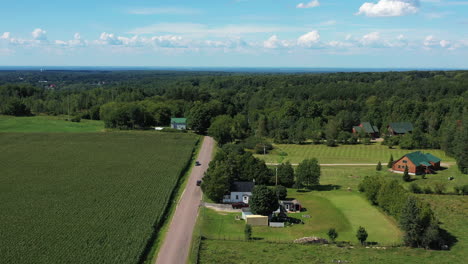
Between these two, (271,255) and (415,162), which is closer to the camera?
(271,255)

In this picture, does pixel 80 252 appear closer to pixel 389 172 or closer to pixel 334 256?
pixel 334 256

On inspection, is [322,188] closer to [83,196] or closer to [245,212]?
[245,212]

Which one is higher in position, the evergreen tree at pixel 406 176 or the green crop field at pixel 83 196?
the green crop field at pixel 83 196

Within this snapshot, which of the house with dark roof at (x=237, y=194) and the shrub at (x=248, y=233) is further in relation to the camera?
the house with dark roof at (x=237, y=194)

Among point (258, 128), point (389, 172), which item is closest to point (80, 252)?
point (389, 172)

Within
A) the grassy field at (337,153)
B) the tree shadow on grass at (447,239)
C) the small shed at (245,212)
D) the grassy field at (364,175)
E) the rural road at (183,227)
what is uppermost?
the small shed at (245,212)

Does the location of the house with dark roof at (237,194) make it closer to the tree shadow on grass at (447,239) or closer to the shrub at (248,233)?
the shrub at (248,233)

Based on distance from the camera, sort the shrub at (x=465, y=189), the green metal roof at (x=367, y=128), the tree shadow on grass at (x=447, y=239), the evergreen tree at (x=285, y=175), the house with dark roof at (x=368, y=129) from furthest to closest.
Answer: the green metal roof at (x=367, y=128) → the house with dark roof at (x=368, y=129) → the evergreen tree at (x=285, y=175) → the shrub at (x=465, y=189) → the tree shadow on grass at (x=447, y=239)

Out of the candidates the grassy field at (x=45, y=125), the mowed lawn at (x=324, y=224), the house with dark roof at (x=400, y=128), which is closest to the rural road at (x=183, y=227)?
the mowed lawn at (x=324, y=224)
